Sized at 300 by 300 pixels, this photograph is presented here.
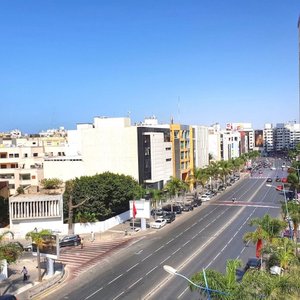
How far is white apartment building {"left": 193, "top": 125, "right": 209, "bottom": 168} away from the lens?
121938mm

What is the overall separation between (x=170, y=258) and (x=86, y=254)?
9.58 meters

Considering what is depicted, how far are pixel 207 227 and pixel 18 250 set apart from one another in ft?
104

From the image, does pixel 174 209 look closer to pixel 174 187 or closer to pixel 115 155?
pixel 174 187

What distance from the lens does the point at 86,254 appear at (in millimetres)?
50000

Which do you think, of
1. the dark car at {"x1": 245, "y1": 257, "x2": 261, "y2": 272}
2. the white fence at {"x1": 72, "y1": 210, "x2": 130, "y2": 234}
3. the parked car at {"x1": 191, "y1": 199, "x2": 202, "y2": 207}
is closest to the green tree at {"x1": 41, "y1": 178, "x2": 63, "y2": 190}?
the white fence at {"x1": 72, "y1": 210, "x2": 130, "y2": 234}

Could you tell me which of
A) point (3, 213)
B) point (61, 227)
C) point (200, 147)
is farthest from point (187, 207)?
point (200, 147)

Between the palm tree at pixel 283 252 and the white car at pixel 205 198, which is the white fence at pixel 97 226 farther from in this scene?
the palm tree at pixel 283 252

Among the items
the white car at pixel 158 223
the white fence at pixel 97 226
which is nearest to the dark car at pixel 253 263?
the white car at pixel 158 223

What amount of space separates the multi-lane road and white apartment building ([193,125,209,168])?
4260 centimetres

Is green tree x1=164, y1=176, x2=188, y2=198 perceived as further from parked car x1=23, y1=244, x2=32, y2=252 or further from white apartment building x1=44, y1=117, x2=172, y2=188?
parked car x1=23, y1=244, x2=32, y2=252

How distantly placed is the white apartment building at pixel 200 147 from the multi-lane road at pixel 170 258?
140 ft

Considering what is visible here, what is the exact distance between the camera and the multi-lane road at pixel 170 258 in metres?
36.5

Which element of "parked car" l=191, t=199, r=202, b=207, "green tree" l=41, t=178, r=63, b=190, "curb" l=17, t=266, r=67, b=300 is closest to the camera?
"curb" l=17, t=266, r=67, b=300

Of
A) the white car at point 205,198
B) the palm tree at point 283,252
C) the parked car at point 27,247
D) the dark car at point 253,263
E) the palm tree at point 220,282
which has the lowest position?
the white car at point 205,198
